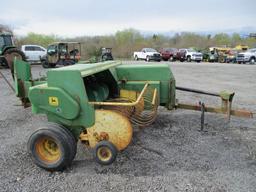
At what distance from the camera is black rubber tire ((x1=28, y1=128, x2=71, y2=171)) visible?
3193 millimetres

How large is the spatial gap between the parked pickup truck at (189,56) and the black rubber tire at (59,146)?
1041 inches

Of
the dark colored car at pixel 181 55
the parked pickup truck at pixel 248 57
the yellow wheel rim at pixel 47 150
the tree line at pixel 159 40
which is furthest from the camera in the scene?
the tree line at pixel 159 40

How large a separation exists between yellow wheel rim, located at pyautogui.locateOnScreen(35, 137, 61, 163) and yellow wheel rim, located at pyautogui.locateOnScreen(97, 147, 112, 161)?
497mm

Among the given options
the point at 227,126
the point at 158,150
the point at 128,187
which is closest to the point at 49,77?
the point at 128,187

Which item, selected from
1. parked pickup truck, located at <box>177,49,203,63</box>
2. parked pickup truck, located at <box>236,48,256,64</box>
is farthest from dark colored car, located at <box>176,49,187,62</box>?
parked pickup truck, located at <box>236,48,256,64</box>

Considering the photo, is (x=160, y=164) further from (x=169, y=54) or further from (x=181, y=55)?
(x=169, y=54)

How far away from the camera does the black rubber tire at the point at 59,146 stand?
3.19 metres

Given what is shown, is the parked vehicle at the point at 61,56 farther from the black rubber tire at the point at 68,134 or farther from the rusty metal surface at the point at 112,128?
the rusty metal surface at the point at 112,128

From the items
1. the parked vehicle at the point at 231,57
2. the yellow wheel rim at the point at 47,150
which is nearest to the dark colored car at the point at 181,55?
the parked vehicle at the point at 231,57

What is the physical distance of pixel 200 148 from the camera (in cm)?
392

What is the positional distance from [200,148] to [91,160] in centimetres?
149

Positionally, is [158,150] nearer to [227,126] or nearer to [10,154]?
[227,126]

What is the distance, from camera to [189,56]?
28875 millimetres

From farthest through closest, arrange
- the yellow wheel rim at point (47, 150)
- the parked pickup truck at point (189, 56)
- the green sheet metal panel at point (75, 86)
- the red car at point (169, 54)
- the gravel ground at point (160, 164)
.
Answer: the red car at point (169, 54) → the parked pickup truck at point (189, 56) → the yellow wheel rim at point (47, 150) → the green sheet metal panel at point (75, 86) → the gravel ground at point (160, 164)
